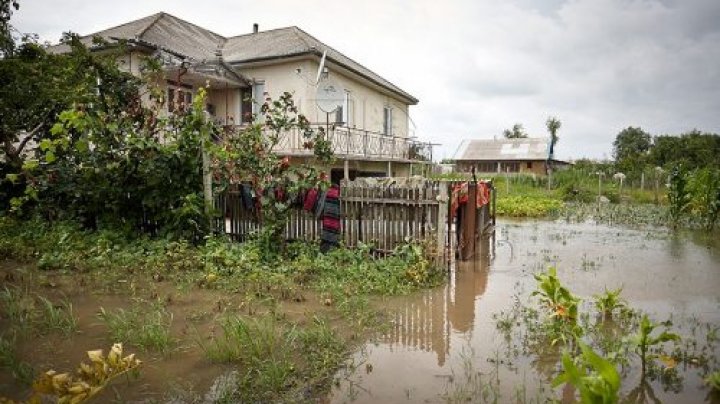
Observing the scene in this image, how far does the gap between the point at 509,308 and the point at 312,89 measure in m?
11.8

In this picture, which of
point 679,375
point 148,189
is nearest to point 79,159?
point 148,189

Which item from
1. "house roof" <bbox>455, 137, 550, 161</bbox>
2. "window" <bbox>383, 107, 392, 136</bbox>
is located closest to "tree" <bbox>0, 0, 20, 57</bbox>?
"window" <bbox>383, 107, 392, 136</bbox>

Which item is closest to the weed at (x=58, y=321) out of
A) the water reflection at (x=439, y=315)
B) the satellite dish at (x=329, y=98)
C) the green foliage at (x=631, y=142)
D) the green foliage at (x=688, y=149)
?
the water reflection at (x=439, y=315)

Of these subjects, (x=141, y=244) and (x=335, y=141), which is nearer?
(x=141, y=244)

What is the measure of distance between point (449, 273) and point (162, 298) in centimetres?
464

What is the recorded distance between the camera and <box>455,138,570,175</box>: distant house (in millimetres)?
43812

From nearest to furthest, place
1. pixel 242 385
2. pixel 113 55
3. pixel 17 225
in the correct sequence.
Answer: pixel 242 385
pixel 17 225
pixel 113 55

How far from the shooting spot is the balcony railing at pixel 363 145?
15109mm

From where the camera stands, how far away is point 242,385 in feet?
11.9

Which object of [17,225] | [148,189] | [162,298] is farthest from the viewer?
[17,225]

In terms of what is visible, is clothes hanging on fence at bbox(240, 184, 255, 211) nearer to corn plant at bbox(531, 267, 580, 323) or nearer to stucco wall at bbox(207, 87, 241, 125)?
corn plant at bbox(531, 267, 580, 323)

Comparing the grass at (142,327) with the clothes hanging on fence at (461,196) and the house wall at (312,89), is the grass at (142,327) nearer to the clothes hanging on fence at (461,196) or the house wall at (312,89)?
the clothes hanging on fence at (461,196)

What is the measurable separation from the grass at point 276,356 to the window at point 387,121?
17960 mm

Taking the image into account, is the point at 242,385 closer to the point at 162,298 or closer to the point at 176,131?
the point at 162,298
